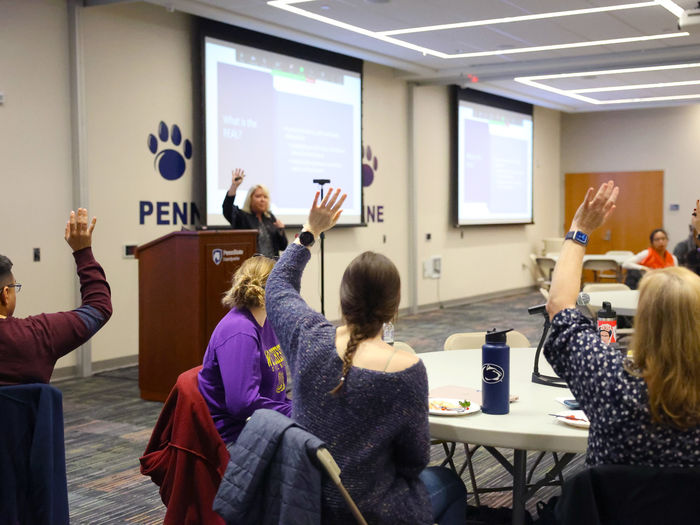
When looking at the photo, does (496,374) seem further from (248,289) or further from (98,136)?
(98,136)

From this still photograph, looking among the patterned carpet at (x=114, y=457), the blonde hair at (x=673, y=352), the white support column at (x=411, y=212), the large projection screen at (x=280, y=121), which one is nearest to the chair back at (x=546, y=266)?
the white support column at (x=411, y=212)

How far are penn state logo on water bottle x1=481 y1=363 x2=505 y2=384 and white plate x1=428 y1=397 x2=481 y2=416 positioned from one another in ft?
0.33

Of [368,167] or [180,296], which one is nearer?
[180,296]

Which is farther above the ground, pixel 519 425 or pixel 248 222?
pixel 248 222

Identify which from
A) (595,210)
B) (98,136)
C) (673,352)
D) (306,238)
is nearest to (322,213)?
(306,238)

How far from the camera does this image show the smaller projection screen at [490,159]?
1135 centimetres

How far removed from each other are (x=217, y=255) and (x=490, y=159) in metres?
7.50

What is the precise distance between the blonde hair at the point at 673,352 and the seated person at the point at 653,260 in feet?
21.4

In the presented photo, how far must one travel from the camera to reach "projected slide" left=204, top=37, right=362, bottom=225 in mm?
7367

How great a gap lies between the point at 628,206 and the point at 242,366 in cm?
1279

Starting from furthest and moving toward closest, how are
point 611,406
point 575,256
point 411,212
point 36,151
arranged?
1. point 411,212
2. point 36,151
3. point 575,256
4. point 611,406

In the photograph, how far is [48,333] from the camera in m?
2.37

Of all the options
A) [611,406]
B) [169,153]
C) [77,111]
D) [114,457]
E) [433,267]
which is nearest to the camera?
[611,406]

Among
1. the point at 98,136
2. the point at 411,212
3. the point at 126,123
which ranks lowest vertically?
the point at 411,212
